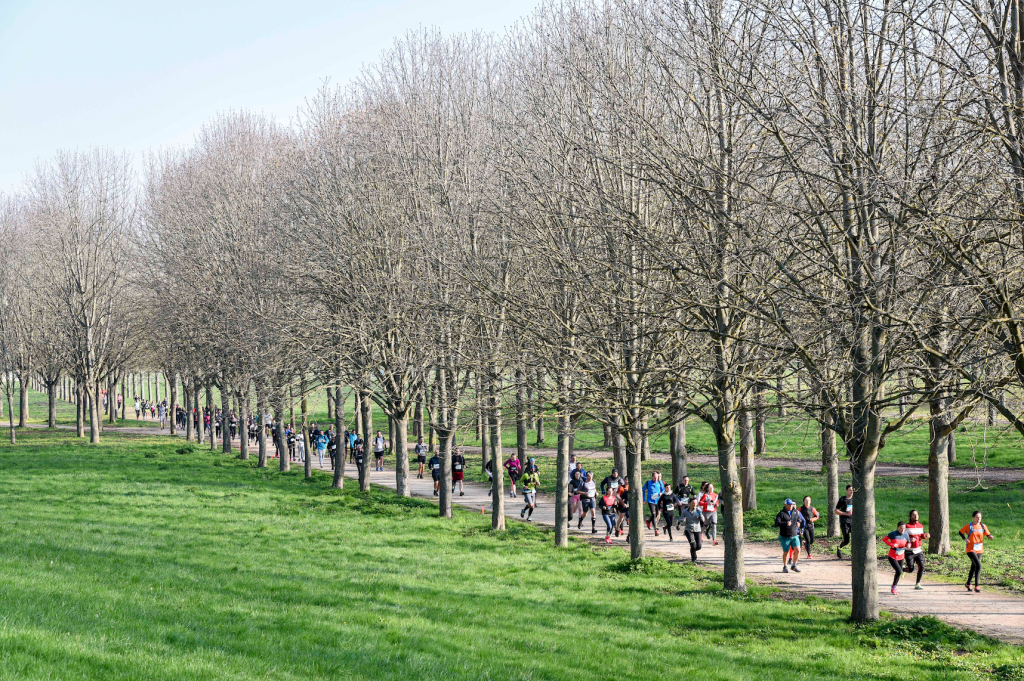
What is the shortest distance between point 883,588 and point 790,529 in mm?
1944

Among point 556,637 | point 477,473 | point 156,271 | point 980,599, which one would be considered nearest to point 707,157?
point 556,637

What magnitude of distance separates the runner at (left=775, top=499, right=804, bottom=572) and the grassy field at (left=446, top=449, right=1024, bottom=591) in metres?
2.29

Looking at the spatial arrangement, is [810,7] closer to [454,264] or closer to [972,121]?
[972,121]

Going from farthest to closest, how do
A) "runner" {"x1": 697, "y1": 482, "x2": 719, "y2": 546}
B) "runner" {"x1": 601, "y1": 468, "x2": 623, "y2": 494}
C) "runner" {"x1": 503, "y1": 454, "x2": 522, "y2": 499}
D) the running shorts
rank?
"runner" {"x1": 503, "y1": 454, "x2": 522, "y2": 499}, "runner" {"x1": 601, "y1": 468, "x2": 623, "y2": 494}, "runner" {"x1": 697, "y1": 482, "x2": 719, "y2": 546}, the running shorts

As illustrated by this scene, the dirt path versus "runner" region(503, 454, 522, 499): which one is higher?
"runner" region(503, 454, 522, 499)

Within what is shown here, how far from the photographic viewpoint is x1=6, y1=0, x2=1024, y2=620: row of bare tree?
9766mm

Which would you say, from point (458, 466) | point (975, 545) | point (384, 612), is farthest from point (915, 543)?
point (458, 466)

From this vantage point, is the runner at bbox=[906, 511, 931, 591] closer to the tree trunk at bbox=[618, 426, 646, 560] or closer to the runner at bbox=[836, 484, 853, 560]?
the runner at bbox=[836, 484, 853, 560]

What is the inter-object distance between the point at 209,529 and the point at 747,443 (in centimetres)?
1269

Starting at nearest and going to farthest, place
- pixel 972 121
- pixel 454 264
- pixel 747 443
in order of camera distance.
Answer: pixel 972 121, pixel 454 264, pixel 747 443

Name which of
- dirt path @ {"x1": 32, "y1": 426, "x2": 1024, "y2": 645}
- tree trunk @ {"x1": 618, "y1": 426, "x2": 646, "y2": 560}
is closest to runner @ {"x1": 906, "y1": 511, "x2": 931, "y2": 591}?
dirt path @ {"x1": 32, "y1": 426, "x2": 1024, "y2": 645}

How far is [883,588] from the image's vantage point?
629 inches

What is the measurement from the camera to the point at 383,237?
77.6 ft

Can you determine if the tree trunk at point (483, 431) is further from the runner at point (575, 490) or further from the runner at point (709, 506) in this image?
the runner at point (709, 506)
